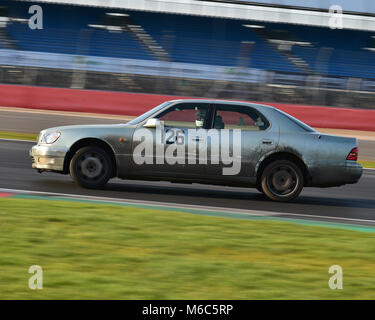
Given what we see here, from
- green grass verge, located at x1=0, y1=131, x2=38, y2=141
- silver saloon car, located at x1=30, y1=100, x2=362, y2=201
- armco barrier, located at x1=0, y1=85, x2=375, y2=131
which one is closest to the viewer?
silver saloon car, located at x1=30, y1=100, x2=362, y2=201

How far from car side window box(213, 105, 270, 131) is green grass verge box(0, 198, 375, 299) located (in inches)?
88.4

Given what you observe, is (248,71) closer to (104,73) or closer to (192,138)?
(104,73)

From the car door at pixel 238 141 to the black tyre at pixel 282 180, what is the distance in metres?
0.26

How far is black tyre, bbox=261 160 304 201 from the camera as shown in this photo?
10367 mm

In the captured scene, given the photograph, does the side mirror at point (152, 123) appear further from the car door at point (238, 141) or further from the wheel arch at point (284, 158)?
the wheel arch at point (284, 158)

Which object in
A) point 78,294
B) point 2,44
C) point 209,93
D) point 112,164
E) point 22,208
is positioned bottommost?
point 78,294

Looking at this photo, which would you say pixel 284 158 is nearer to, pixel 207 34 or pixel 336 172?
pixel 336 172

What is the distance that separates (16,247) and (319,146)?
542cm

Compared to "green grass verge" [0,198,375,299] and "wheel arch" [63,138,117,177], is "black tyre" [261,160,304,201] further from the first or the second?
"wheel arch" [63,138,117,177]

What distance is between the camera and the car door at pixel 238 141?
33.6 feet

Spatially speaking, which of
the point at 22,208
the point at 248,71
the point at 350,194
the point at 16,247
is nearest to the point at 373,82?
the point at 248,71

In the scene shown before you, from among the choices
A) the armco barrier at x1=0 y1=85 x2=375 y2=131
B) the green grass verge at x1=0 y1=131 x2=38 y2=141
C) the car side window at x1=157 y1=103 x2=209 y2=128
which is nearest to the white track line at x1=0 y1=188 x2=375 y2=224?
the car side window at x1=157 y1=103 x2=209 y2=128

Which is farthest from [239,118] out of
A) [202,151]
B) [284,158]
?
[284,158]

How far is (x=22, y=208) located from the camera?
819cm
